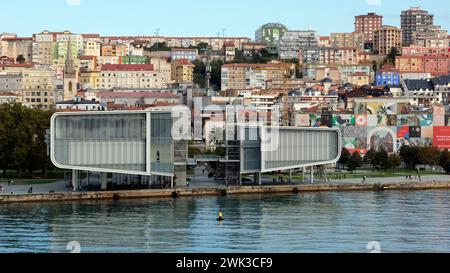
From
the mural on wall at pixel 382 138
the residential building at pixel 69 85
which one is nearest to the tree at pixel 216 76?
the residential building at pixel 69 85

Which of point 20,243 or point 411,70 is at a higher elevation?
point 411,70

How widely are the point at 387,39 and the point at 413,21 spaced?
10913 mm

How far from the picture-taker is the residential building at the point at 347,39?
81875 millimetres

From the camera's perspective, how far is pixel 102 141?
20312mm

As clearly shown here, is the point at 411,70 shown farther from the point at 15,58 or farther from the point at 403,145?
the point at 403,145

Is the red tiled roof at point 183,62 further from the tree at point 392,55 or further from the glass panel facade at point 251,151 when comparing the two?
the glass panel facade at point 251,151

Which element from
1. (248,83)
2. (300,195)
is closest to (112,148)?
(300,195)

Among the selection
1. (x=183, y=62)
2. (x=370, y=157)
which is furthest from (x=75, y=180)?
(x=183, y=62)

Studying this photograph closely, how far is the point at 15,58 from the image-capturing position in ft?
235

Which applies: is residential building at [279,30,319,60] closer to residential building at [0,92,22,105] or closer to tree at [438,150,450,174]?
residential building at [0,92,22,105]

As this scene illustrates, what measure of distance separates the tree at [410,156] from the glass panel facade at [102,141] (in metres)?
12.4
